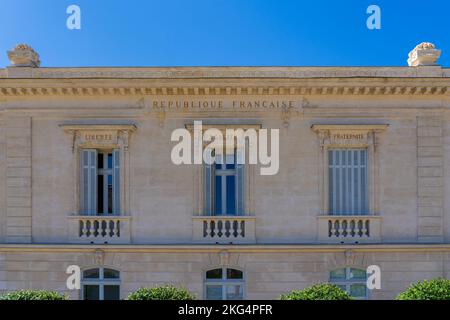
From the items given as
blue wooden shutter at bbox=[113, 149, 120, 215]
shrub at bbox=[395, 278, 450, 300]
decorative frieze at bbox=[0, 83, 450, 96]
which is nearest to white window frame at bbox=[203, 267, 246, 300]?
blue wooden shutter at bbox=[113, 149, 120, 215]

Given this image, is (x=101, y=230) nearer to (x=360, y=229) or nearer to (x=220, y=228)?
(x=220, y=228)

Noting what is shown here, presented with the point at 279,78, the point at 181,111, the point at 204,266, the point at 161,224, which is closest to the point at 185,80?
the point at 181,111

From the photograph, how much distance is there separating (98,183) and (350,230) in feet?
26.3

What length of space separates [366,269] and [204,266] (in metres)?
4.96

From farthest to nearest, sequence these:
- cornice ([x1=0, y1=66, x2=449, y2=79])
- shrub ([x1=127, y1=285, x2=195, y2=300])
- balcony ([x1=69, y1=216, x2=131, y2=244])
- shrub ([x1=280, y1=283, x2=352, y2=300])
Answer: cornice ([x1=0, y1=66, x2=449, y2=79]) → balcony ([x1=69, y1=216, x2=131, y2=244]) → shrub ([x1=127, y1=285, x2=195, y2=300]) → shrub ([x1=280, y1=283, x2=352, y2=300])

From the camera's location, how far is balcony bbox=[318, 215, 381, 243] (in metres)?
12.8

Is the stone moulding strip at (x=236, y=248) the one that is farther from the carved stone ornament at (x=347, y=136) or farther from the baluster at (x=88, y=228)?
the carved stone ornament at (x=347, y=136)

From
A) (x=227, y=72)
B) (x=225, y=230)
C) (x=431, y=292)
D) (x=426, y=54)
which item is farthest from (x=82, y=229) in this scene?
(x=426, y=54)

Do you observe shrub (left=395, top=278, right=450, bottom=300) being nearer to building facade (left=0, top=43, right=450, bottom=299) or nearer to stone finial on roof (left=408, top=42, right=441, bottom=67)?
building facade (left=0, top=43, right=450, bottom=299)

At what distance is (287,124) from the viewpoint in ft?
42.8

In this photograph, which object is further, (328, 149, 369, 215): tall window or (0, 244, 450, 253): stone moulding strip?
(328, 149, 369, 215): tall window

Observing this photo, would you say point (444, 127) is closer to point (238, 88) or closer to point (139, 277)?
point (238, 88)

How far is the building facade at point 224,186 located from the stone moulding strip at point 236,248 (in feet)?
0.15

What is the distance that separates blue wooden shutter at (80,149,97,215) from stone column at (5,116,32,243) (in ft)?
5.39
